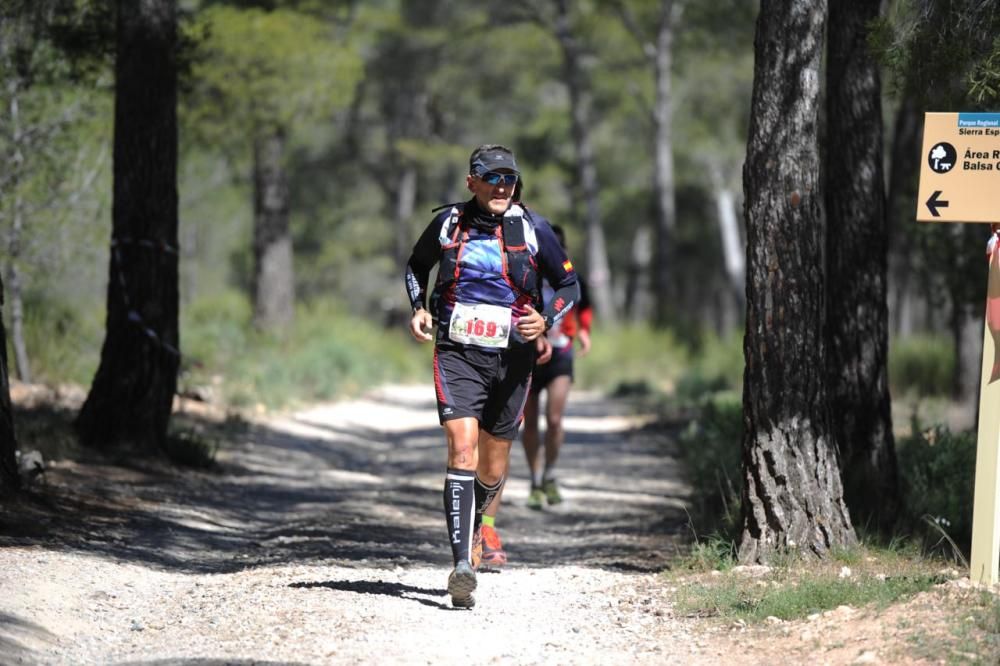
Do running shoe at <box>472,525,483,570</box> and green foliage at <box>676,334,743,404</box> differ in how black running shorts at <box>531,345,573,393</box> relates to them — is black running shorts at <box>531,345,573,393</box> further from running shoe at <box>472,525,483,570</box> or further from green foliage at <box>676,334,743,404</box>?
green foliage at <box>676,334,743,404</box>

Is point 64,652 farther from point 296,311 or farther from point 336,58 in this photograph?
point 296,311

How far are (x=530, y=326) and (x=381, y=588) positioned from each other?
1560 mm

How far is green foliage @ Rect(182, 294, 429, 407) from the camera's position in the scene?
18156 millimetres

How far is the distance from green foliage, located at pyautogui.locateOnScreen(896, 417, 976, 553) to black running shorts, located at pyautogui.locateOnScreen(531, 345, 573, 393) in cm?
258

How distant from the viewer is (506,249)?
732 cm

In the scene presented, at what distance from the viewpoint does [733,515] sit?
8930mm

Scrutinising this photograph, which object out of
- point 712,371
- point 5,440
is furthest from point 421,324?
point 712,371

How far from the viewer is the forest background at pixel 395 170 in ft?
47.0

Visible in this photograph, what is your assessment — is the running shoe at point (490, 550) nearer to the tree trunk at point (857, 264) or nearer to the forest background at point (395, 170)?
the tree trunk at point (857, 264)

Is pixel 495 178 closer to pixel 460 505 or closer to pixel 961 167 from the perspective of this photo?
pixel 460 505

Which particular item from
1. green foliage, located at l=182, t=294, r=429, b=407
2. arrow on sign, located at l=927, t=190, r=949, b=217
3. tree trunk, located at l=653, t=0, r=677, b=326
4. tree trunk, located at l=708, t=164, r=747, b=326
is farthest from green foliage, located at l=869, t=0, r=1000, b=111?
tree trunk, located at l=708, t=164, r=747, b=326

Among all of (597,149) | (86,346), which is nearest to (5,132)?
(86,346)

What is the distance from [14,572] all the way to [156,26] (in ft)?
19.1

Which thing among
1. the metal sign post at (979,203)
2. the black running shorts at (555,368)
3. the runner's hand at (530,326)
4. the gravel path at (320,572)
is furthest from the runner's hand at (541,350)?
the black running shorts at (555,368)
